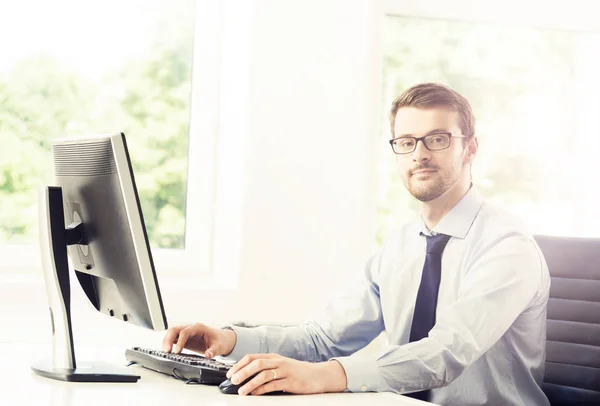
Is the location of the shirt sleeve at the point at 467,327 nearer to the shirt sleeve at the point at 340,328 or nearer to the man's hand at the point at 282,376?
the man's hand at the point at 282,376

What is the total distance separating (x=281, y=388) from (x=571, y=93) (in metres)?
2.27

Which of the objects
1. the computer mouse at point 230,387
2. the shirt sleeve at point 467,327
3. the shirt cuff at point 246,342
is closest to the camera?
the computer mouse at point 230,387

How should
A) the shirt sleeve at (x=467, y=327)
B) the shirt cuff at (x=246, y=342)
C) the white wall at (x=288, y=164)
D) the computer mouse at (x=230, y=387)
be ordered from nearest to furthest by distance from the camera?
the computer mouse at (x=230, y=387) → the shirt sleeve at (x=467, y=327) → the shirt cuff at (x=246, y=342) → the white wall at (x=288, y=164)

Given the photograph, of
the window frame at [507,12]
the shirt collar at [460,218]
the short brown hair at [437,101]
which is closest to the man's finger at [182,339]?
the shirt collar at [460,218]

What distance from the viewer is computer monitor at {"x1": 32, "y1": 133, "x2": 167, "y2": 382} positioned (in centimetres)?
139

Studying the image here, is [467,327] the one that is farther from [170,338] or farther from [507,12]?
[507,12]

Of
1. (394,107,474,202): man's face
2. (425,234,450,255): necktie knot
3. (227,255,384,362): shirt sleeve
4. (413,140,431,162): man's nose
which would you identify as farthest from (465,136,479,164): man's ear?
(227,255,384,362): shirt sleeve

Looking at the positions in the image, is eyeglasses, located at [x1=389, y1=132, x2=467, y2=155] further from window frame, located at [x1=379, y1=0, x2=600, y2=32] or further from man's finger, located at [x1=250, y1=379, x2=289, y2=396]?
window frame, located at [x1=379, y1=0, x2=600, y2=32]

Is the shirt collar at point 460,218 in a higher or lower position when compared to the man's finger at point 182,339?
higher

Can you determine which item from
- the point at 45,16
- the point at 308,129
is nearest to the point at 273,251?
the point at 308,129

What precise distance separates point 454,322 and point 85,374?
29.4 inches

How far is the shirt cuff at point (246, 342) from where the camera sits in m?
1.93

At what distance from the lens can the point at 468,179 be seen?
211 centimetres

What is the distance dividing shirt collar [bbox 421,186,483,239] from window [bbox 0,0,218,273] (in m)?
1.17
